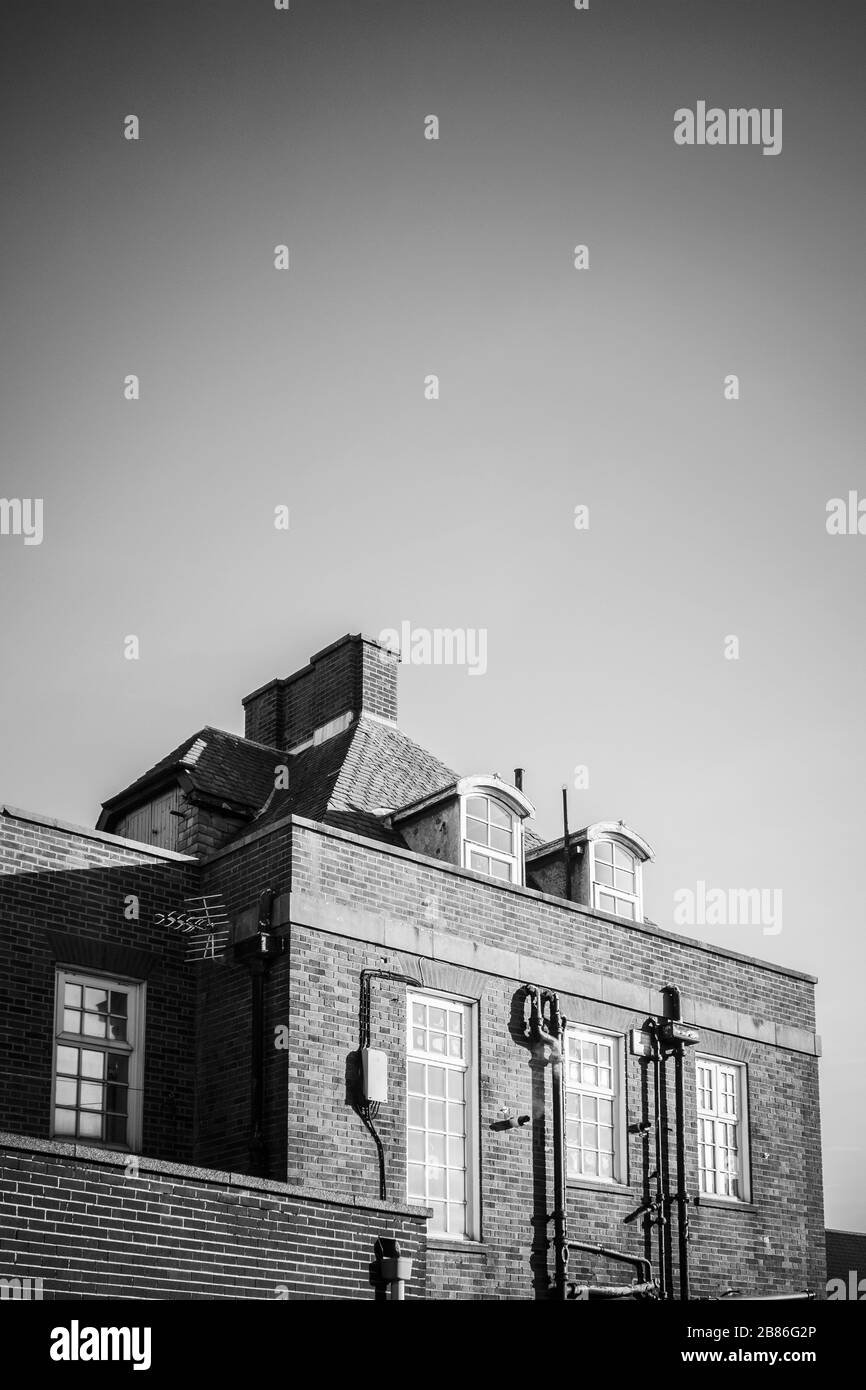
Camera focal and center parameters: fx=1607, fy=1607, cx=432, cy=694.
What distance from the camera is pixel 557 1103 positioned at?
64.2 ft

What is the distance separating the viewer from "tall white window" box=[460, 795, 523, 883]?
21000mm

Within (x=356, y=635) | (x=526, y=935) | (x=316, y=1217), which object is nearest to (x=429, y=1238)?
(x=316, y=1217)

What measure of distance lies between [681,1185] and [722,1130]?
172cm

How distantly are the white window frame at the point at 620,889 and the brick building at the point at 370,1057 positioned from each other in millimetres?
53

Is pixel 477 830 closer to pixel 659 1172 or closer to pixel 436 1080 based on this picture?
pixel 436 1080

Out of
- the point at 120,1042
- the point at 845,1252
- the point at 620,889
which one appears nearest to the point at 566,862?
the point at 620,889

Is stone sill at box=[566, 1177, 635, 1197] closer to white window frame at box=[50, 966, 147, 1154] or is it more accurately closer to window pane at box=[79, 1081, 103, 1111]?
white window frame at box=[50, 966, 147, 1154]

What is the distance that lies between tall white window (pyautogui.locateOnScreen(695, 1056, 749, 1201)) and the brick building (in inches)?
1.7

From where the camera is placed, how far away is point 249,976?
18.0 metres

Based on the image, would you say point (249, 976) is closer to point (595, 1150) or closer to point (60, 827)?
point (60, 827)

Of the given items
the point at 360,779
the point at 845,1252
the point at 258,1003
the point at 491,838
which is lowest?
the point at 845,1252

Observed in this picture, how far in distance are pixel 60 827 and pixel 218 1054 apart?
312 centimetres

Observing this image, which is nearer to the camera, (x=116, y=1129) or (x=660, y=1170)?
(x=116, y=1129)
